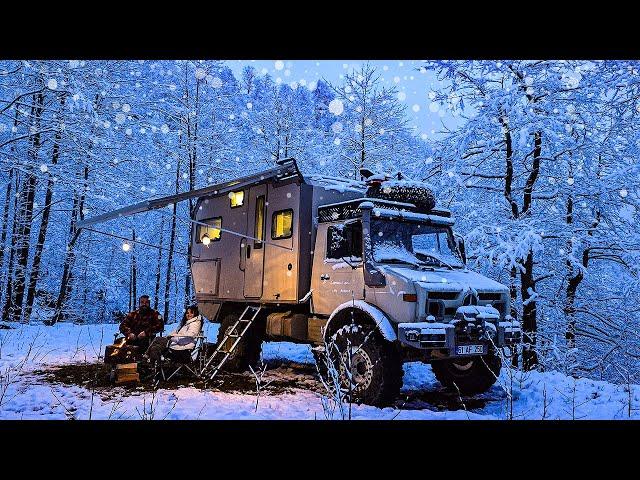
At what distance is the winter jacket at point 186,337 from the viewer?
8.34 meters

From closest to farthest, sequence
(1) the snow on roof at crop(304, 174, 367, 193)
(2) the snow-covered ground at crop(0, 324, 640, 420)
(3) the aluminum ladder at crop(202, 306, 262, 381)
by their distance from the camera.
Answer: (2) the snow-covered ground at crop(0, 324, 640, 420) < (1) the snow on roof at crop(304, 174, 367, 193) < (3) the aluminum ladder at crop(202, 306, 262, 381)

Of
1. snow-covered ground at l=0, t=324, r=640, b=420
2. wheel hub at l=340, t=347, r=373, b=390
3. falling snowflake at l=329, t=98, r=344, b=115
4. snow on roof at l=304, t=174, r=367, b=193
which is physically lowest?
snow-covered ground at l=0, t=324, r=640, b=420

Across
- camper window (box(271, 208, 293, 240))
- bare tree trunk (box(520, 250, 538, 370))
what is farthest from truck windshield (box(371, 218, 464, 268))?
bare tree trunk (box(520, 250, 538, 370))

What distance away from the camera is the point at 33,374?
25.9 ft

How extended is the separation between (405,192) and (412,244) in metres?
0.86

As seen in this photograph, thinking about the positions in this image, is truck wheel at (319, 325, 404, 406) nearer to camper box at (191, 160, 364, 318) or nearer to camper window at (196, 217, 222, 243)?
camper box at (191, 160, 364, 318)

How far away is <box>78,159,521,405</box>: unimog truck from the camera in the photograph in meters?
6.25

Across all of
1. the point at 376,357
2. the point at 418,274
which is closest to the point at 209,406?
the point at 376,357

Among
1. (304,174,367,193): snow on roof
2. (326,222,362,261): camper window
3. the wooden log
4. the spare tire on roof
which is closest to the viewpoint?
(326,222,362,261): camper window

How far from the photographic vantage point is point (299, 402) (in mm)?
6445

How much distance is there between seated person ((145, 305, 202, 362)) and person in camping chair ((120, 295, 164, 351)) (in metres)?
0.23

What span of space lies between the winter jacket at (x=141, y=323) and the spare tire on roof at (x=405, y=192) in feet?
14.7

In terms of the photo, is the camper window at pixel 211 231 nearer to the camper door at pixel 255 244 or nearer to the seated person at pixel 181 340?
the camper door at pixel 255 244

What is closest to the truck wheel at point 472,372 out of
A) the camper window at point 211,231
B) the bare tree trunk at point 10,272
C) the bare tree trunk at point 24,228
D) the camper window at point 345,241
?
the camper window at point 345,241
